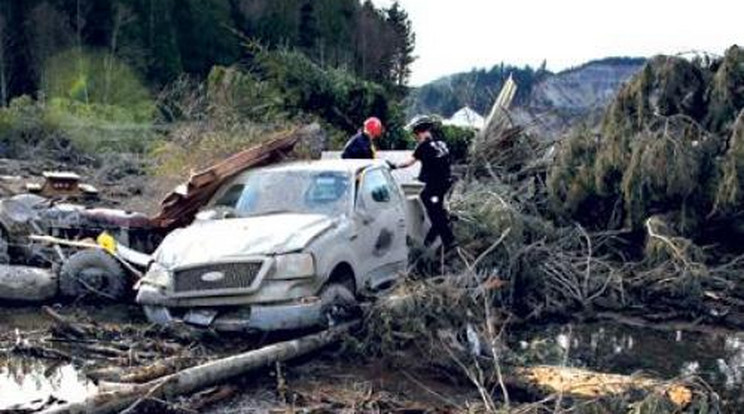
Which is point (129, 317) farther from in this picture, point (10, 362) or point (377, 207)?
point (377, 207)

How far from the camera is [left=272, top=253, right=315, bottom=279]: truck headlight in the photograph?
8641 mm

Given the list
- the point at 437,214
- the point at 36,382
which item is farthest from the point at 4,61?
the point at 36,382

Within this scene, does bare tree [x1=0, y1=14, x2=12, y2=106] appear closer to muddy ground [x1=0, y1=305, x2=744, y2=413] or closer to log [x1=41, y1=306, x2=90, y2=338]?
muddy ground [x1=0, y1=305, x2=744, y2=413]

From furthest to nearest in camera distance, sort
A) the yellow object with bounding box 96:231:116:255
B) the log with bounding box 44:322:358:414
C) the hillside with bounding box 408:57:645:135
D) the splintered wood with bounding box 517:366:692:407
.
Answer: the hillside with bounding box 408:57:645:135
the yellow object with bounding box 96:231:116:255
the splintered wood with bounding box 517:366:692:407
the log with bounding box 44:322:358:414

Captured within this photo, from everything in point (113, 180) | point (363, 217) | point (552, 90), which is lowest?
point (113, 180)

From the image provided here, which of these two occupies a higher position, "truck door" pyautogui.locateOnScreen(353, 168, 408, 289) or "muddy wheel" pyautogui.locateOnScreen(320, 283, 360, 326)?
"truck door" pyautogui.locateOnScreen(353, 168, 408, 289)

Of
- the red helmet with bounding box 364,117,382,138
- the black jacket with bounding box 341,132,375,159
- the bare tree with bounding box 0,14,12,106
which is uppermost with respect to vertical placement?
the bare tree with bounding box 0,14,12,106

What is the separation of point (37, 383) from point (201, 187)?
405 centimetres

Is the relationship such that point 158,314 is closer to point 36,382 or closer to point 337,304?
point 36,382

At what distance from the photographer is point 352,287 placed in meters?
9.46

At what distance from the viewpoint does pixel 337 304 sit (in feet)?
29.5

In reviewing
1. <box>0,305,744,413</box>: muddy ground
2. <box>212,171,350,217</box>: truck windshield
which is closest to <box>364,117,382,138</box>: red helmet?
<box>212,171,350,217</box>: truck windshield

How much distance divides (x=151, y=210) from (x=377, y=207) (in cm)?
686

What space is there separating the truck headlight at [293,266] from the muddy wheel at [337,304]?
0.96 feet
